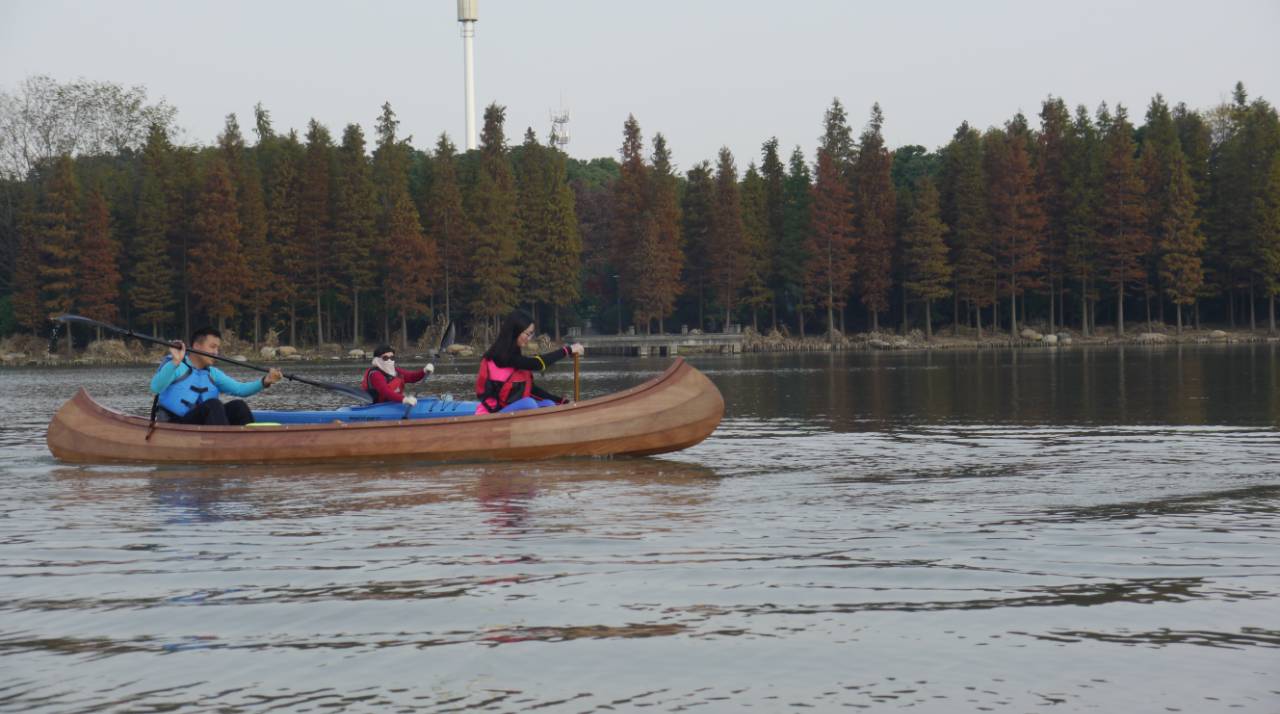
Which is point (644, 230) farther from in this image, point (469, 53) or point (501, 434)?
point (501, 434)

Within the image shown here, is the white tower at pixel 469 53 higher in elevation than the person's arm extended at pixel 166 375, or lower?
higher

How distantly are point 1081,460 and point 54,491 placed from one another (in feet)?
36.8

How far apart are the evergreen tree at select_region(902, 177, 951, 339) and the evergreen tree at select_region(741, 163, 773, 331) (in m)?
8.72

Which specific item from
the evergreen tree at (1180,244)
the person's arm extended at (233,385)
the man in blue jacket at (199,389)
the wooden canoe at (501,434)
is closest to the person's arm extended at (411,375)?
the wooden canoe at (501,434)

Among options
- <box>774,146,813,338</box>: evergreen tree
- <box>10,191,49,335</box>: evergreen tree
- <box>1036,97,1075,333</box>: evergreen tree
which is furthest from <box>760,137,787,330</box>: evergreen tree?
<box>10,191,49,335</box>: evergreen tree

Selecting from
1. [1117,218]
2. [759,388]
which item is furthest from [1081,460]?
[1117,218]

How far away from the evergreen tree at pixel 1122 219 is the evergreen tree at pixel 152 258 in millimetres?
51433

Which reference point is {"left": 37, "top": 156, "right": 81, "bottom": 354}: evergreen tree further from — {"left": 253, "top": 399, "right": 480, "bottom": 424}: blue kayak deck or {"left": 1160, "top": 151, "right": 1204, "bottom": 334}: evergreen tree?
{"left": 1160, "top": 151, "right": 1204, "bottom": 334}: evergreen tree

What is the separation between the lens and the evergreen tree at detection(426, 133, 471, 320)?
231 ft

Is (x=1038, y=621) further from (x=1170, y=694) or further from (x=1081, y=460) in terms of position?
(x=1081, y=460)

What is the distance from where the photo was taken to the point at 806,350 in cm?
6944

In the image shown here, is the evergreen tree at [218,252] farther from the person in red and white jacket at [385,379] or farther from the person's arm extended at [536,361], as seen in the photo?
the person's arm extended at [536,361]

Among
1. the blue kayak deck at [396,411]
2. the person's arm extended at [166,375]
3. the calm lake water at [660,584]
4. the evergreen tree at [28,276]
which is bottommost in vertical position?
the calm lake water at [660,584]

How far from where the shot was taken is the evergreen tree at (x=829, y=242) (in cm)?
7169
